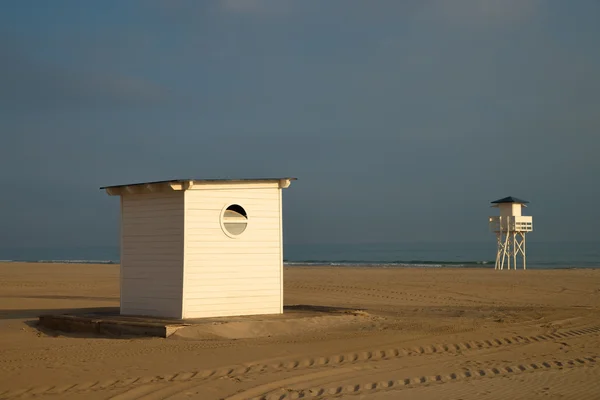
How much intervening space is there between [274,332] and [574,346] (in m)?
5.09

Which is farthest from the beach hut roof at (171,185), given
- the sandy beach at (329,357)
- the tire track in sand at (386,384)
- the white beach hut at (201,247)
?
the tire track in sand at (386,384)

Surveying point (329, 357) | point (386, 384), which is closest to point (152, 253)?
point (329, 357)

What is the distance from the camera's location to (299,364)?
9609 mm

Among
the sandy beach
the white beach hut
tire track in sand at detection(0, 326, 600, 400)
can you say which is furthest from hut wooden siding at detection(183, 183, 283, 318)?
tire track in sand at detection(0, 326, 600, 400)

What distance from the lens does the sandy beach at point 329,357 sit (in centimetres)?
812

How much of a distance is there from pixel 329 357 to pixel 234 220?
168 inches

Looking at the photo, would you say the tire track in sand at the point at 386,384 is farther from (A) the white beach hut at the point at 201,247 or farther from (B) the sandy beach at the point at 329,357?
(A) the white beach hut at the point at 201,247

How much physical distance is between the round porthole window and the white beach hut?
19mm

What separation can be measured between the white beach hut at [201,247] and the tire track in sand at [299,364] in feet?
12.0

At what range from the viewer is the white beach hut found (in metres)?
13.0

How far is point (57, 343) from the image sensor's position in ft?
36.7

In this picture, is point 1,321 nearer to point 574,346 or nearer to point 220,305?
point 220,305

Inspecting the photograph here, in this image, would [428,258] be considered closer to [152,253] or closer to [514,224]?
[514,224]

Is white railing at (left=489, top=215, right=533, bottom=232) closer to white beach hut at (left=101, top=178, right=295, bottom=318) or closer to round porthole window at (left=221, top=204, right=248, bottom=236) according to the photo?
white beach hut at (left=101, top=178, right=295, bottom=318)
